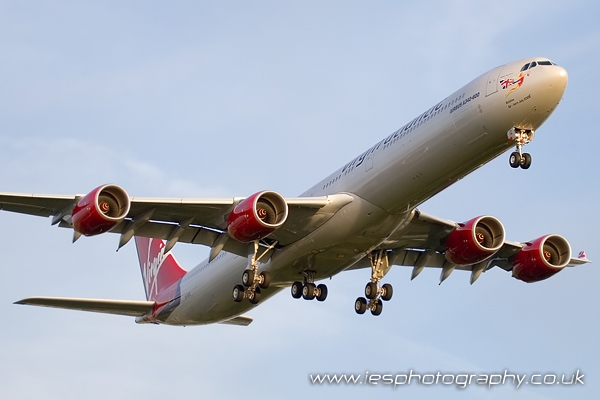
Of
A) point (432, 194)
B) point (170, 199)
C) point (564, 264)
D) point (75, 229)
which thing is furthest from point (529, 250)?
point (75, 229)

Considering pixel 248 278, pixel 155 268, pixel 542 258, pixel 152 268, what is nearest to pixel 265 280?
pixel 248 278

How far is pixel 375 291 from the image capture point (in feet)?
132

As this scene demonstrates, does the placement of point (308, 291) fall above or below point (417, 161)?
below

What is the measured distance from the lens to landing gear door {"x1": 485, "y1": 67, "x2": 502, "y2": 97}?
33719 mm

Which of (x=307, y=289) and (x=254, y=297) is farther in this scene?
(x=307, y=289)

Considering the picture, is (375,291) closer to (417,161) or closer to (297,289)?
(297,289)

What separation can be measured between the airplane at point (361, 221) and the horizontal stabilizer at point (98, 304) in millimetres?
56

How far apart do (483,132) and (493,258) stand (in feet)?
39.1

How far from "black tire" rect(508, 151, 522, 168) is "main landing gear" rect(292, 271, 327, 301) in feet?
31.0

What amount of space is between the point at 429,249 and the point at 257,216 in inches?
388

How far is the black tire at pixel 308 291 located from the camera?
3972 centimetres

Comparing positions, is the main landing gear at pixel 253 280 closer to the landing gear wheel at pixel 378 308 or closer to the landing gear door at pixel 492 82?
the landing gear wheel at pixel 378 308

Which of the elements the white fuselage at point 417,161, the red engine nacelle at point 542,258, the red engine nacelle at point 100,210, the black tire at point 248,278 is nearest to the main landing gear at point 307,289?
the white fuselage at point 417,161

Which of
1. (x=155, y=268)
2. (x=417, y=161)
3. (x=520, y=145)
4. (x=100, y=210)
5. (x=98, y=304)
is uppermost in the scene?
(x=520, y=145)
